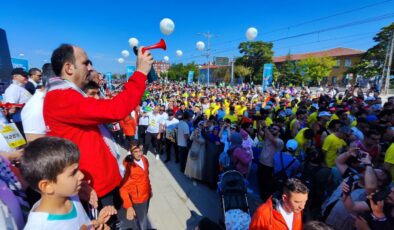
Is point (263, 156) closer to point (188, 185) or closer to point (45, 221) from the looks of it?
point (188, 185)

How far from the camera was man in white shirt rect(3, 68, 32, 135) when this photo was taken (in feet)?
13.7

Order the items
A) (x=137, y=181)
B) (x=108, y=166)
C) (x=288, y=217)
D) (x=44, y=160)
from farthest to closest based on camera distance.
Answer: (x=137, y=181) → (x=288, y=217) → (x=108, y=166) → (x=44, y=160)

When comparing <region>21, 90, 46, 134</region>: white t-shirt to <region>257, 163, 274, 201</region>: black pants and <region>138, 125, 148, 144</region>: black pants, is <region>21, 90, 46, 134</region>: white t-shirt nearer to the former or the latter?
<region>257, 163, 274, 201</region>: black pants

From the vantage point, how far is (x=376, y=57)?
36.1m

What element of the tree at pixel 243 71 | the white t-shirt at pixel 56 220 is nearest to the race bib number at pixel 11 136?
the white t-shirt at pixel 56 220

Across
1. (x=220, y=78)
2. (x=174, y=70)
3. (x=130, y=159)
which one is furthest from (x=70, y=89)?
(x=174, y=70)

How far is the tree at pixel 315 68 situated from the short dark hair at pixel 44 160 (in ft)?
164

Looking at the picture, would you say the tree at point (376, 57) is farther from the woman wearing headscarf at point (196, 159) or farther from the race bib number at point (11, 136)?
the race bib number at point (11, 136)

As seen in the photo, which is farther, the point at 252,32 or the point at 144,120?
the point at 252,32

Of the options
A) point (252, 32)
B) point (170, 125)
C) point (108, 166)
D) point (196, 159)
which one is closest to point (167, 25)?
point (170, 125)

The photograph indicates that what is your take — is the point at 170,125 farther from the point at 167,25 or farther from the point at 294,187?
the point at 294,187

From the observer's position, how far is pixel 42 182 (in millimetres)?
1161

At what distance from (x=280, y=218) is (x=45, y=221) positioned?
211 cm

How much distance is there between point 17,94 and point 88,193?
13.8 ft
